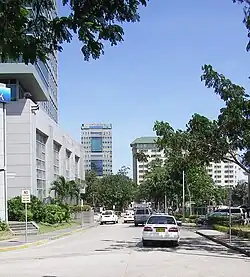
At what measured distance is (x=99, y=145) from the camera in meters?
179

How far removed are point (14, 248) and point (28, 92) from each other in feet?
103

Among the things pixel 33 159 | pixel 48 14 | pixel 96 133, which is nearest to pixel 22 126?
pixel 33 159

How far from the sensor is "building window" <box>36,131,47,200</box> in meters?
51.1

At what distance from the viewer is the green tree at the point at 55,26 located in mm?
6969

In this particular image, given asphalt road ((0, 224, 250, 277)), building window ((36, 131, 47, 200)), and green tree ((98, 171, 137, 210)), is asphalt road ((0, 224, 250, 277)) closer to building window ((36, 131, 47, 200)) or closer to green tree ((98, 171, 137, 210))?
building window ((36, 131, 47, 200))

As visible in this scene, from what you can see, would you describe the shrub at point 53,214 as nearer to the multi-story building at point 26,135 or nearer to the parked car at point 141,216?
the multi-story building at point 26,135

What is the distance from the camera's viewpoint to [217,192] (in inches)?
3937

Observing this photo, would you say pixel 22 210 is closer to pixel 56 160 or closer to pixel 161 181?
pixel 56 160

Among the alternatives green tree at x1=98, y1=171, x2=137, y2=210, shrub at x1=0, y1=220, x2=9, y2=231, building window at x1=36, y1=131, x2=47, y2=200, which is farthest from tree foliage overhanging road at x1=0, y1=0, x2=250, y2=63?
green tree at x1=98, y1=171, x2=137, y2=210

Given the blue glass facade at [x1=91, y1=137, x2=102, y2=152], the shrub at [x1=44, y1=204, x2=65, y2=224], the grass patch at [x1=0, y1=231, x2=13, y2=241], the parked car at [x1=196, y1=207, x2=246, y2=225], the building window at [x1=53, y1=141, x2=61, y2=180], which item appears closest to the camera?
the grass patch at [x1=0, y1=231, x2=13, y2=241]

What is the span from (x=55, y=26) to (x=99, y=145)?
172 meters

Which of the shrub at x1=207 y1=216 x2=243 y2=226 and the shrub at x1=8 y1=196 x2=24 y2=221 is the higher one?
the shrub at x1=8 y1=196 x2=24 y2=221

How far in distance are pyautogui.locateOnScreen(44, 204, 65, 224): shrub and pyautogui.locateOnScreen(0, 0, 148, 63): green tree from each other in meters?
39.4

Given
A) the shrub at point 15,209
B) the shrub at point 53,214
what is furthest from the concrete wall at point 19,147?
the shrub at point 15,209
